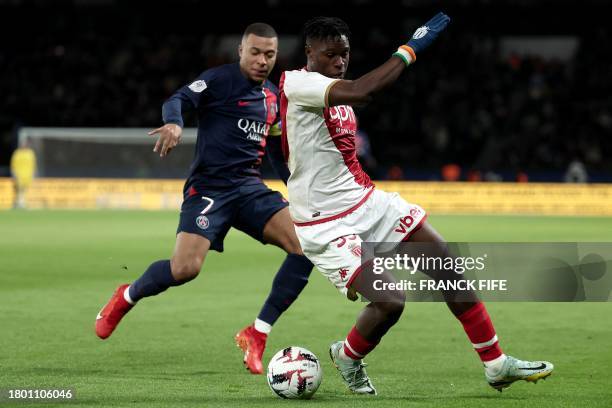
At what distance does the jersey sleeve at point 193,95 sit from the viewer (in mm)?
6980

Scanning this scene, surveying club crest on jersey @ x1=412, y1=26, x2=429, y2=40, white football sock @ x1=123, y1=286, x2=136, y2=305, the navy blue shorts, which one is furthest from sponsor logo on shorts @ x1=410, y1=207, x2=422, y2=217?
white football sock @ x1=123, y1=286, x2=136, y2=305

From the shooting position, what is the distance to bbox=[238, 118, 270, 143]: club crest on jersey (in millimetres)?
7816

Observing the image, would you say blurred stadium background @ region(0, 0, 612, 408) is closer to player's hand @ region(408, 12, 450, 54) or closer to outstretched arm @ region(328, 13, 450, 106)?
outstretched arm @ region(328, 13, 450, 106)

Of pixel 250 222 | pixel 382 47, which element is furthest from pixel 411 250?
pixel 382 47

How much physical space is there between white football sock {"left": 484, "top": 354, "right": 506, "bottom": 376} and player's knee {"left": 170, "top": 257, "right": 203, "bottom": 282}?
2.29 metres

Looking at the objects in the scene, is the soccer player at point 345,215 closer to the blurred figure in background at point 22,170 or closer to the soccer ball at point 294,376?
the soccer ball at point 294,376

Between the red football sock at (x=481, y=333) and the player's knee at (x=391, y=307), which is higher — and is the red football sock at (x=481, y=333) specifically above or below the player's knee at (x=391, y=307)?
below

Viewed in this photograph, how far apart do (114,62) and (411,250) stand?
96.8 ft

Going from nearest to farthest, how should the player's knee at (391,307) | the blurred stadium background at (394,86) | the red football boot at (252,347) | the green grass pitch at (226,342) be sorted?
the player's knee at (391,307)
the green grass pitch at (226,342)
the red football boot at (252,347)
the blurred stadium background at (394,86)

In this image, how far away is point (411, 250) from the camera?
5996 millimetres

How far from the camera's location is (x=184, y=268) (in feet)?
24.2

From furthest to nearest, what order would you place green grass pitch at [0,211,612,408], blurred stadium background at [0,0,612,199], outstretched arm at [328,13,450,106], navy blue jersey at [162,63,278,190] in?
blurred stadium background at [0,0,612,199] < navy blue jersey at [162,63,278,190] < green grass pitch at [0,211,612,408] < outstretched arm at [328,13,450,106]

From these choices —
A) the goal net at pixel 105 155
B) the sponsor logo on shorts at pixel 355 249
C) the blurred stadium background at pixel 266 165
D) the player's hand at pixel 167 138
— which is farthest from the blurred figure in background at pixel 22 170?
the sponsor logo on shorts at pixel 355 249

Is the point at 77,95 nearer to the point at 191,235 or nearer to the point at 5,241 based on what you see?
the point at 5,241
